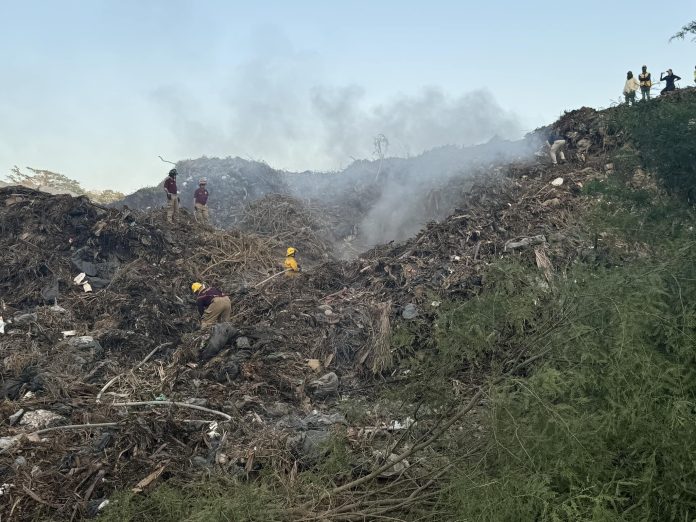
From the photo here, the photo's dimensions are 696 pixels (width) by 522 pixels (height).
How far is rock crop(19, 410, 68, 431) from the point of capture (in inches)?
220

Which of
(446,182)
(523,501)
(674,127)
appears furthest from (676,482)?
(446,182)

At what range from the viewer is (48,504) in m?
4.32

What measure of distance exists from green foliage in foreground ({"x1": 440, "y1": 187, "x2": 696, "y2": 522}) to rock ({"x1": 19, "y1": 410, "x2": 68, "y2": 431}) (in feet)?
13.6

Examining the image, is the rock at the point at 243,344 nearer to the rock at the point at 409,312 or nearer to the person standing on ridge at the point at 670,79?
the rock at the point at 409,312

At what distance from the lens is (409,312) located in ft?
26.6

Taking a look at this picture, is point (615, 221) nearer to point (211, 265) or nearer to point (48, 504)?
point (48, 504)

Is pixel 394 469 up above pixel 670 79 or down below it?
below

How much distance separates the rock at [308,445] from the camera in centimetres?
441

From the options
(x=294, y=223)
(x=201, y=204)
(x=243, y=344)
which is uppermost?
(x=201, y=204)

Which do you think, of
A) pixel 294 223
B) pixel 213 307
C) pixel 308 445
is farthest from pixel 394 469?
pixel 294 223

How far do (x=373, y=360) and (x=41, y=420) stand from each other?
147 inches

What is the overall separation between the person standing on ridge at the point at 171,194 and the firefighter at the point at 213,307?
4.72 m

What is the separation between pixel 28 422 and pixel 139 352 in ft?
7.36

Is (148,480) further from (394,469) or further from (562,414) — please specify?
(562,414)
